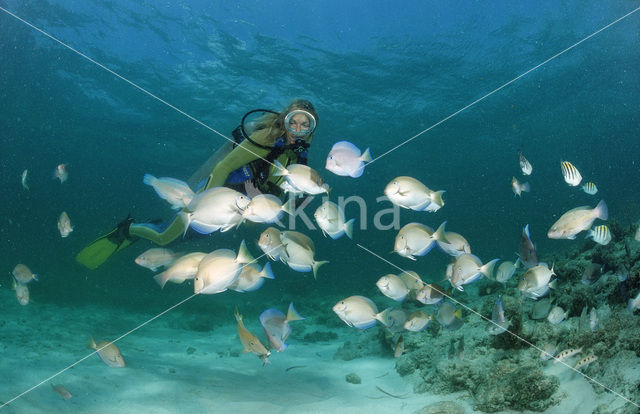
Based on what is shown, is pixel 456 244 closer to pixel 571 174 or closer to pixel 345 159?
pixel 345 159

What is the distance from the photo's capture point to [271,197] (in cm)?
325

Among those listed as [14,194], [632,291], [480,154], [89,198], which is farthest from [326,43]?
[14,194]

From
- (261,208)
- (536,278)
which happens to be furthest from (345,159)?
(536,278)

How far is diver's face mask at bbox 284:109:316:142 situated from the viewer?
16.6 ft

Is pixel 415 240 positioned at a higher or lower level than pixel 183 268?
higher

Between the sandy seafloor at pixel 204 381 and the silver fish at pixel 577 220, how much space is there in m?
1.73

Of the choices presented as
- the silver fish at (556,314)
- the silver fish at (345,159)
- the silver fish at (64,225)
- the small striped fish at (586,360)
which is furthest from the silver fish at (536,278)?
the silver fish at (64,225)

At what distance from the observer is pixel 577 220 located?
4.21 meters

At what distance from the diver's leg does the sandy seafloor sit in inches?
95.5

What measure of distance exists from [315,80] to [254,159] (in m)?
16.4

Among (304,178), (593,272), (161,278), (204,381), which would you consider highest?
(593,272)

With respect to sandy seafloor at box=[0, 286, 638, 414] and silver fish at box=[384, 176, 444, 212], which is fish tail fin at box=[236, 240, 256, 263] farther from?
sandy seafloor at box=[0, 286, 638, 414]

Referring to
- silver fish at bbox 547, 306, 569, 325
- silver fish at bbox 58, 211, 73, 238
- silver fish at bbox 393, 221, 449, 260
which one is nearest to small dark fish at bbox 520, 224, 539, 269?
silver fish at bbox 393, 221, 449, 260

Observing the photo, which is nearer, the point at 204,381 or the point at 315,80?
the point at 204,381
